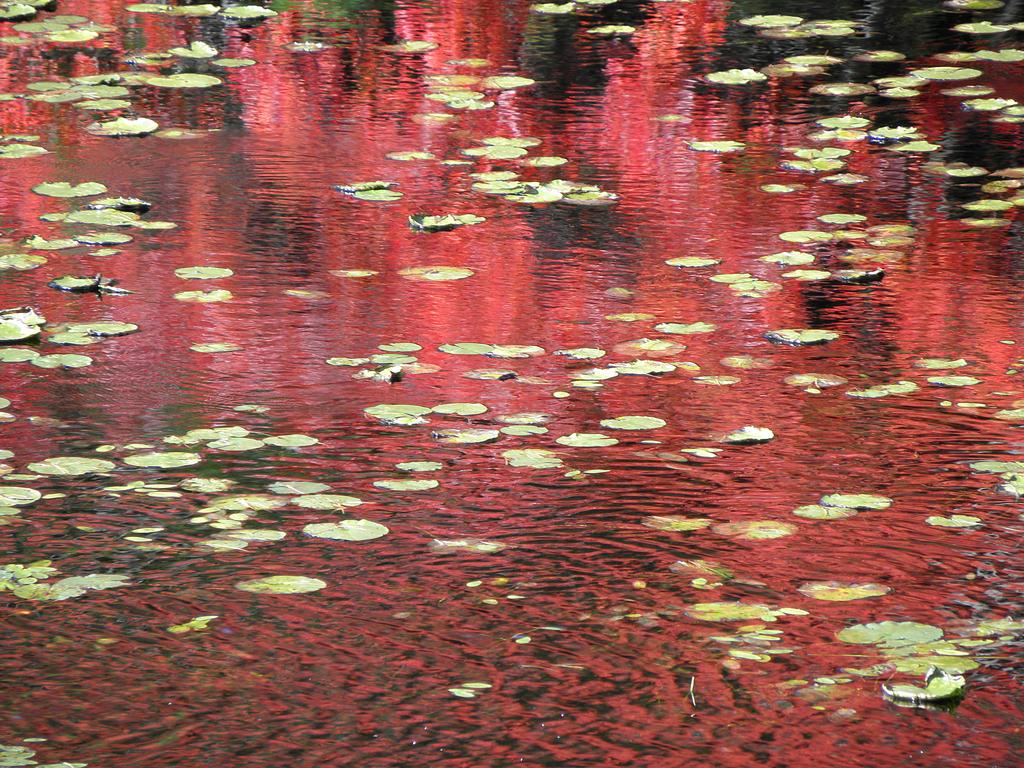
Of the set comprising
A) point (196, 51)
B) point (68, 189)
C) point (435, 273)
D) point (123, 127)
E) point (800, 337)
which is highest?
point (196, 51)

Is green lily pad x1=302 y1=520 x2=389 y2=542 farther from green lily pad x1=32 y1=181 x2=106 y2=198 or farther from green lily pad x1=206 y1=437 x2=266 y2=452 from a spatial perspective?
green lily pad x1=32 y1=181 x2=106 y2=198

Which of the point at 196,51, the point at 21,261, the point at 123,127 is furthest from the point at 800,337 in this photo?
the point at 196,51

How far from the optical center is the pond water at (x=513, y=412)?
257cm

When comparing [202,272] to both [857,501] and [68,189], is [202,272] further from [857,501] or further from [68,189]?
[857,501]

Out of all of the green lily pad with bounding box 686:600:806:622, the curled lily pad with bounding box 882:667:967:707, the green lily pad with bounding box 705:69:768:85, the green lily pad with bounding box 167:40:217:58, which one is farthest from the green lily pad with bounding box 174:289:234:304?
the green lily pad with bounding box 705:69:768:85

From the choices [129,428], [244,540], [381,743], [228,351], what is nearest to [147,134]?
[228,351]

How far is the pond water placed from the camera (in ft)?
8.42

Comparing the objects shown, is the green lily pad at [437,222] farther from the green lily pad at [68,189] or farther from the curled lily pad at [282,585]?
the curled lily pad at [282,585]

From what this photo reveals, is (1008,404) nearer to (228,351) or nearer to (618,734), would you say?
(618,734)

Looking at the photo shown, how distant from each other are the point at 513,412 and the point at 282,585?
88cm

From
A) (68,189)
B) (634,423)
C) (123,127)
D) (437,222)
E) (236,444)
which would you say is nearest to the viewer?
(236,444)

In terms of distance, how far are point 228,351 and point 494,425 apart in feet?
2.64

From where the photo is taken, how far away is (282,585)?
2.88m

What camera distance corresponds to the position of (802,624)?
277 cm
